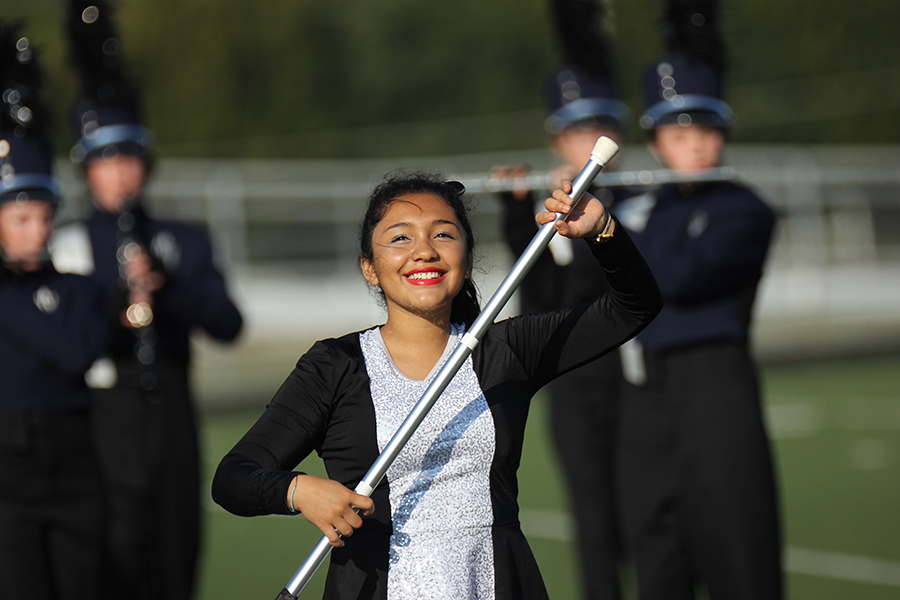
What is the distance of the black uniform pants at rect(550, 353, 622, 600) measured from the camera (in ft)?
15.0

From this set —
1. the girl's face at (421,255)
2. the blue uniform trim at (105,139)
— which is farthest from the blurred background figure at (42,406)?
the girl's face at (421,255)

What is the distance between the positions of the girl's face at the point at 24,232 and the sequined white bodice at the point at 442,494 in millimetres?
2050

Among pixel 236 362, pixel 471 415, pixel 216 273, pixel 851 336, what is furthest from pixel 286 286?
pixel 471 415

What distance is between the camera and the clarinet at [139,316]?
434cm

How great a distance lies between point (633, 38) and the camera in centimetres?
2467

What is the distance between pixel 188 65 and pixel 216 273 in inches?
894

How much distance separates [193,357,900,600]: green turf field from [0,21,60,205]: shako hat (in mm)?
2159

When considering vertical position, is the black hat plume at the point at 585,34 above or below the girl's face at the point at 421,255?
above

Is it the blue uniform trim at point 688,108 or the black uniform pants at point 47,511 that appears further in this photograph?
the blue uniform trim at point 688,108

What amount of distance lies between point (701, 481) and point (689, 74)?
4.54 ft

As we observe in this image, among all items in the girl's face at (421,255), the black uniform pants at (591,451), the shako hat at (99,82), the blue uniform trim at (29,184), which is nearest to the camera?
the girl's face at (421,255)

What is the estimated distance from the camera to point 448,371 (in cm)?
211

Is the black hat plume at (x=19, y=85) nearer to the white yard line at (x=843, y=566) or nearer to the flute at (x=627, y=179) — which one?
the flute at (x=627, y=179)

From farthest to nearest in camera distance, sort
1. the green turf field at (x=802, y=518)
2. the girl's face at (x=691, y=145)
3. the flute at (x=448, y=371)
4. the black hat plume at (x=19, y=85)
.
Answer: the green turf field at (x=802, y=518), the black hat plume at (x=19, y=85), the girl's face at (x=691, y=145), the flute at (x=448, y=371)
